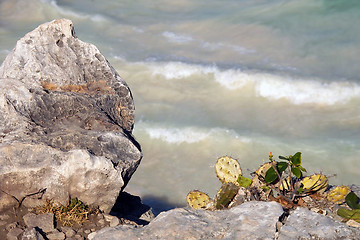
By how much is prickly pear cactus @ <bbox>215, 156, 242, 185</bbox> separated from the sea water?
9.17 feet

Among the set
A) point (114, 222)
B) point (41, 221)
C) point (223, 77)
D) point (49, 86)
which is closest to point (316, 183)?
point (114, 222)

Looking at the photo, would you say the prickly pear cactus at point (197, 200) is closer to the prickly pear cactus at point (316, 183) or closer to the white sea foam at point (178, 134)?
the prickly pear cactus at point (316, 183)

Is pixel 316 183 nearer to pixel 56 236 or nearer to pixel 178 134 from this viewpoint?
pixel 56 236

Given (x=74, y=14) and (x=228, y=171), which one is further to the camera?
(x=74, y=14)

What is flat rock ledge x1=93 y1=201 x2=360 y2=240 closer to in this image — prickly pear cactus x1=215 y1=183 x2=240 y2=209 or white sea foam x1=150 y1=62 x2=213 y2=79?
prickly pear cactus x1=215 y1=183 x2=240 y2=209

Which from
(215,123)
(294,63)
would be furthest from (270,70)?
(215,123)

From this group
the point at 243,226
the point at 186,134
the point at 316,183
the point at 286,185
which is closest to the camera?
the point at 243,226

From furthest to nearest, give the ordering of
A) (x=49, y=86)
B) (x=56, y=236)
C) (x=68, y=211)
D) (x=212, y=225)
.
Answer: (x=49, y=86) → (x=68, y=211) → (x=56, y=236) → (x=212, y=225)

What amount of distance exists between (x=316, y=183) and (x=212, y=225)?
1617 millimetres

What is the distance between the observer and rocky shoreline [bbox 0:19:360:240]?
423 centimetres

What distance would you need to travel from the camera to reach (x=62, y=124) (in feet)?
18.9

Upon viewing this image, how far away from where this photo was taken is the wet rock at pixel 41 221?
4.94 meters

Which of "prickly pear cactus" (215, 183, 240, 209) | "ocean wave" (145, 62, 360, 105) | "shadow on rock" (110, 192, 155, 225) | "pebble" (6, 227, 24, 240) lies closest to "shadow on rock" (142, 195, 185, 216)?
"shadow on rock" (110, 192, 155, 225)

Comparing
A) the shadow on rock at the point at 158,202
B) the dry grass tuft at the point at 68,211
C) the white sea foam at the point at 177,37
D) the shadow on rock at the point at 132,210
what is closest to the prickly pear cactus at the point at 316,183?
the shadow on rock at the point at 132,210
